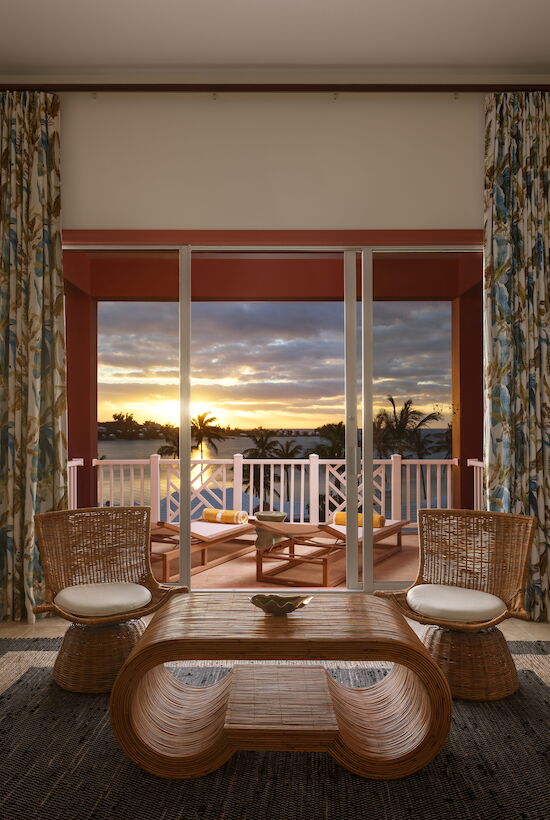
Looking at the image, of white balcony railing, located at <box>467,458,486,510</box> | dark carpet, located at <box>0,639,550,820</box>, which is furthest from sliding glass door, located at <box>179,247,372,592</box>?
dark carpet, located at <box>0,639,550,820</box>

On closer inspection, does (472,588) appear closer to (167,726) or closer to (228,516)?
(167,726)

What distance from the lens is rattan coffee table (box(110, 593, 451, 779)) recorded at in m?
1.96

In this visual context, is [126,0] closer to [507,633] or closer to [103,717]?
[103,717]

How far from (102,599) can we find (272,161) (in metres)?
2.79

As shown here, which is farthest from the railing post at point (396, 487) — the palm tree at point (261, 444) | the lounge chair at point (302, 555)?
the palm tree at point (261, 444)

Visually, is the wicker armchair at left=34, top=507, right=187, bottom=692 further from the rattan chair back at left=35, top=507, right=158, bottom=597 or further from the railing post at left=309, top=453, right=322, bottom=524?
the railing post at left=309, top=453, right=322, bottom=524

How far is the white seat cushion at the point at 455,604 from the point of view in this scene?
250 cm

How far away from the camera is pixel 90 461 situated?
18.1ft

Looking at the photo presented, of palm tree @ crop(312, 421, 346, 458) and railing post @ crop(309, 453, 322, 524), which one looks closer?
railing post @ crop(309, 453, 322, 524)

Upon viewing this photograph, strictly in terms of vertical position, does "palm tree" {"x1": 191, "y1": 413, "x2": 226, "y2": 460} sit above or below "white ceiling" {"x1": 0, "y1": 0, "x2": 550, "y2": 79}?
below

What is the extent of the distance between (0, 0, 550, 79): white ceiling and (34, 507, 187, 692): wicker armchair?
267 cm

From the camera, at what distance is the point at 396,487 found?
179 inches

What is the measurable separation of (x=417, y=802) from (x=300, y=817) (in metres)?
0.38

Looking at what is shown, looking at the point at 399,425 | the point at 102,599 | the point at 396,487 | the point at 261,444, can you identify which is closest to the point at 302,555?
the point at 396,487
